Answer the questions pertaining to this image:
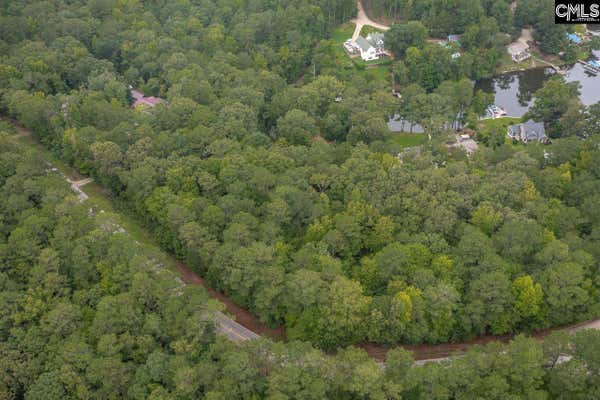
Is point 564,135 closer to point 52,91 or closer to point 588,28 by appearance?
point 588,28

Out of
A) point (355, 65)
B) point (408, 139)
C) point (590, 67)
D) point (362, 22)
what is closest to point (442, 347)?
point (408, 139)

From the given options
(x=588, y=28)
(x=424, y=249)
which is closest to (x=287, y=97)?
(x=424, y=249)

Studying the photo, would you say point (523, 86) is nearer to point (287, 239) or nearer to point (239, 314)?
point (287, 239)

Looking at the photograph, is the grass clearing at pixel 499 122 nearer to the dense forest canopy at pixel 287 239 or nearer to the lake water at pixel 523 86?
the dense forest canopy at pixel 287 239

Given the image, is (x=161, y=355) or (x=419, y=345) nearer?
(x=161, y=355)

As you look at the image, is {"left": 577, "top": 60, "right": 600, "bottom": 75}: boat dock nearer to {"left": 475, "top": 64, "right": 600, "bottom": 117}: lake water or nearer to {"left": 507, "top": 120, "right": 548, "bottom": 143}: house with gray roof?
{"left": 475, "top": 64, "right": 600, "bottom": 117}: lake water

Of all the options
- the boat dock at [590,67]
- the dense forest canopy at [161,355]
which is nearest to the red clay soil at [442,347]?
the dense forest canopy at [161,355]
